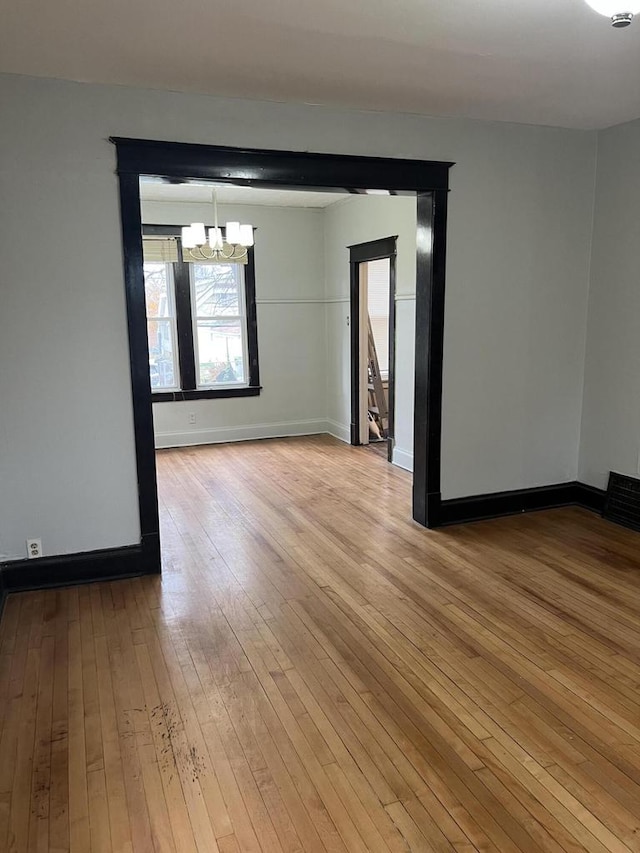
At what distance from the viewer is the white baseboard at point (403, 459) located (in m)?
6.03

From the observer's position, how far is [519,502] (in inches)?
186

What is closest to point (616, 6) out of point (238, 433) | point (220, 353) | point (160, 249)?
point (160, 249)

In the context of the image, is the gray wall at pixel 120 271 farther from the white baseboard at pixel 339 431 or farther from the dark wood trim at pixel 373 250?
the white baseboard at pixel 339 431

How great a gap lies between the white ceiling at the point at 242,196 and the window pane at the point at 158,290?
753 mm

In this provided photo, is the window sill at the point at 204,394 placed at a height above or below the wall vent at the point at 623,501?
above

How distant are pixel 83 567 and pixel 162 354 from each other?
407cm

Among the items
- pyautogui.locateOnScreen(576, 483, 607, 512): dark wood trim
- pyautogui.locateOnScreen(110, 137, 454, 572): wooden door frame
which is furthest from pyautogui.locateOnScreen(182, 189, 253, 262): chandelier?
pyautogui.locateOnScreen(576, 483, 607, 512): dark wood trim

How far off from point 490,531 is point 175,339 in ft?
14.5

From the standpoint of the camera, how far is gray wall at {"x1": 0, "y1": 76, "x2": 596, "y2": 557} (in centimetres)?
329

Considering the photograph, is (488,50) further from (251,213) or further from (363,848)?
(251,213)

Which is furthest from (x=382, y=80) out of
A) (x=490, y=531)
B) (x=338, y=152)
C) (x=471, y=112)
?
(x=490, y=531)

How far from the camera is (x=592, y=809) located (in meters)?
1.95

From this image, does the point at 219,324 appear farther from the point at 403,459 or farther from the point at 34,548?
the point at 34,548

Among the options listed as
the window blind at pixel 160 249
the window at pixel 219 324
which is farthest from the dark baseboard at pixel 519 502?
the window blind at pixel 160 249
